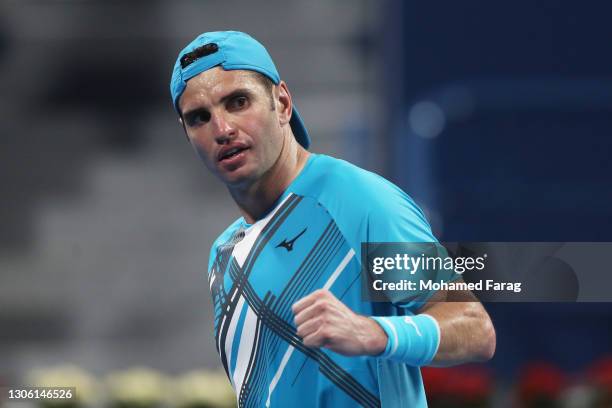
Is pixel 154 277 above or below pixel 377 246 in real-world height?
above

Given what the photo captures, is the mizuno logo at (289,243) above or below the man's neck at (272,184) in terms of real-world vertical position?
below

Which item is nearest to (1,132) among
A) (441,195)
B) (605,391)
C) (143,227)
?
(143,227)

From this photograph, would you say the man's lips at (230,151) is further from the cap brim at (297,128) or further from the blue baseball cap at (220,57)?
the cap brim at (297,128)

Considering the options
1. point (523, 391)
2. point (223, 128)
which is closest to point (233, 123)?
point (223, 128)

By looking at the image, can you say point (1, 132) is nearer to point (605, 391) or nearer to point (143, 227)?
point (143, 227)

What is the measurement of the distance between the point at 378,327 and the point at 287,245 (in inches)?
25.0

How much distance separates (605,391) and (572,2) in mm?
3503

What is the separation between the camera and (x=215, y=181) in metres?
11.7

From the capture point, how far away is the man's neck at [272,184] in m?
3.49

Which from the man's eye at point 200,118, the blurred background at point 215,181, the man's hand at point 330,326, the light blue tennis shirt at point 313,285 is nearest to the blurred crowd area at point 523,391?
the light blue tennis shirt at point 313,285

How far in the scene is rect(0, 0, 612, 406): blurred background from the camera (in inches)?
301

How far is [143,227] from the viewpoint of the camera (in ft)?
38.9

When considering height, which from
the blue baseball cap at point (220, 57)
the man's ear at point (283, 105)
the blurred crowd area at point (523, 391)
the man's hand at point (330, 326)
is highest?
the blue baseball cap at point (220, 57)

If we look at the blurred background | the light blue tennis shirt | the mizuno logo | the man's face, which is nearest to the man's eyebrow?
the man's face
